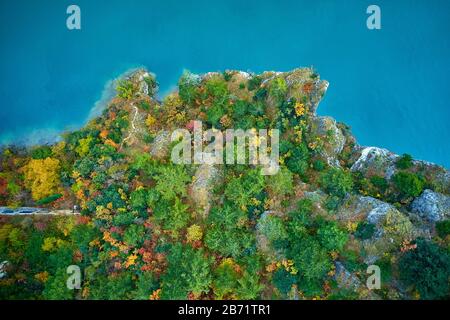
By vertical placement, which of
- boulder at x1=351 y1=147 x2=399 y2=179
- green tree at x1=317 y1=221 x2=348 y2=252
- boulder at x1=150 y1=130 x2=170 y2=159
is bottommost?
green tree at x1=317 y1=221 x2=348 y2=252

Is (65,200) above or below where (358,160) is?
below

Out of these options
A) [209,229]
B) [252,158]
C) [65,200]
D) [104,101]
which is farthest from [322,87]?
[65,200]

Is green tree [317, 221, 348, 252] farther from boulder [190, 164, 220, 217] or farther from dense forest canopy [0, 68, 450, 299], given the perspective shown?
boulder [190, 164, 220, 217]

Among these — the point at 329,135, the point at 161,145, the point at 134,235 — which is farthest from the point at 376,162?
the point at 134,235

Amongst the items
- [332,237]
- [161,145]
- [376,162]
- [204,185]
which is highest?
[161,145]

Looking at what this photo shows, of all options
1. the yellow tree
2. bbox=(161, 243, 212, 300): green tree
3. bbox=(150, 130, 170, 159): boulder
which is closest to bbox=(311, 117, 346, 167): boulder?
bbox=(150, 130, 170, 159): boulder

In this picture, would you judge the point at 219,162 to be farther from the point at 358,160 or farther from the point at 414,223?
the point at 414,223

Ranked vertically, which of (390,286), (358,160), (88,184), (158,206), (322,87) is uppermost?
(322,87)

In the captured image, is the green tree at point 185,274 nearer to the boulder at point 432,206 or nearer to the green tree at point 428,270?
the green tree at point 428,270

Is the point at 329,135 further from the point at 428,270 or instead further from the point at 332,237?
the point at 428,270
